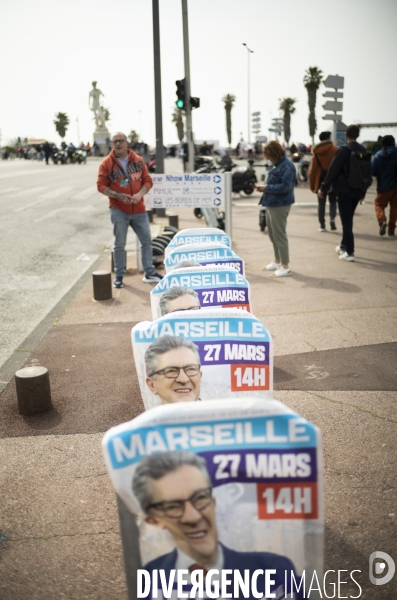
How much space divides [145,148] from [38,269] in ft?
149

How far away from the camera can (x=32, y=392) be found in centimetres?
452

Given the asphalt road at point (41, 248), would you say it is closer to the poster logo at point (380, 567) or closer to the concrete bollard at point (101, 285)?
the concrete bollard at point (101, 285)

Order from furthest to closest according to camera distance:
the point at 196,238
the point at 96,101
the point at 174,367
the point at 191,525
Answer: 1. the point at 96,101
2. the point at 196,238
3. the point at 174,367
4. the point at 191,525

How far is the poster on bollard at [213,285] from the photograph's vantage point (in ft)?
12.9

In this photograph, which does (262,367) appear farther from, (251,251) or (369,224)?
(369,224)

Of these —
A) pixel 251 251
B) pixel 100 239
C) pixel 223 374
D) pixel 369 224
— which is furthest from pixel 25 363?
pixel 369 224

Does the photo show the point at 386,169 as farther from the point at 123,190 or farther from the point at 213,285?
the point at 213,285

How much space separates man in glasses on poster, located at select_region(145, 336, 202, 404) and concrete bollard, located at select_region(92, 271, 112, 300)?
5406 mm

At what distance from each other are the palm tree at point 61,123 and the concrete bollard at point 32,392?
114m

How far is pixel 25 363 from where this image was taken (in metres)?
5.80

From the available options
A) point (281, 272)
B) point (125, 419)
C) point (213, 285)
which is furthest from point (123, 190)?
point (213, 285)

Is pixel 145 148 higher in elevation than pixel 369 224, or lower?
higher

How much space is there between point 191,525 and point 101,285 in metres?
6.37

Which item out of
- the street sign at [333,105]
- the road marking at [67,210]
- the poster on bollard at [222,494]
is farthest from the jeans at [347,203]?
the road marking at [67,210]
